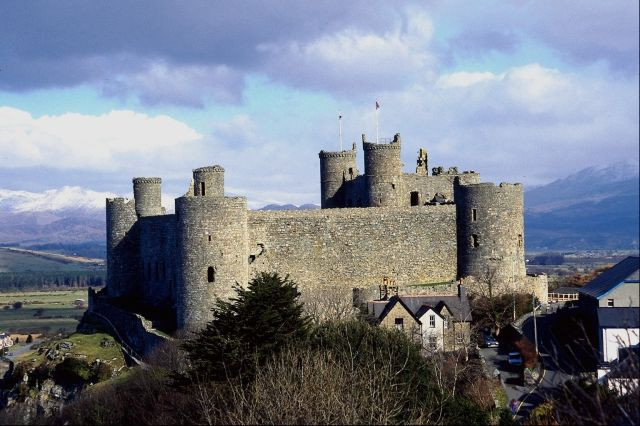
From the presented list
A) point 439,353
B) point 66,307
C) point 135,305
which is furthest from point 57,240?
point 439,353

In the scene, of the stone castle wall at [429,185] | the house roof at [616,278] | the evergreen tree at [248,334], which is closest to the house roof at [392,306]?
the evergreen tree at [248,334]

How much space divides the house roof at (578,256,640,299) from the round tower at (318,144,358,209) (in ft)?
61.9

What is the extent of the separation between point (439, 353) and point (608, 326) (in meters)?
10.5

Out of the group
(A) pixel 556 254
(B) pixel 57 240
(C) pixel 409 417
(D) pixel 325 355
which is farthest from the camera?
(B) pixel 57 240

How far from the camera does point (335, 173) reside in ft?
177

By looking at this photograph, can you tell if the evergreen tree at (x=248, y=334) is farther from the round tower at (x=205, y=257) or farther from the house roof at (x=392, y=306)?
the house roof at (x=392, y=306)

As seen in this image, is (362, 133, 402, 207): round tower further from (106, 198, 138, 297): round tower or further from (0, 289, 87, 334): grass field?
(0, 289, 87, 334): grass field

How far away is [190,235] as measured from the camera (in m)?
42.5

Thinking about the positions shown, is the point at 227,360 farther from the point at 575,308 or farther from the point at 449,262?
the point at 449,262

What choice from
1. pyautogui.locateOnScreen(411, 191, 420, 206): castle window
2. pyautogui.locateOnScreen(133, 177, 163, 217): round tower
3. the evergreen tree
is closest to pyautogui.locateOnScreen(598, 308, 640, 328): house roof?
the evergreen tree

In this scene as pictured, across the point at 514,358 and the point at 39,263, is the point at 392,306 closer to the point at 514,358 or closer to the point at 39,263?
the point at 514,358

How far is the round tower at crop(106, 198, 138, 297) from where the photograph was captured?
172 ft

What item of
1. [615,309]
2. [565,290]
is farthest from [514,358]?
[565,290]

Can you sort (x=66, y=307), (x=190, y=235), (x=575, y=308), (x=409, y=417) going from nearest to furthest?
1. (x=409, y=417)
2. (x=575, y=308)
3. (x=190, y=235)
4. (x=66, y=307)
